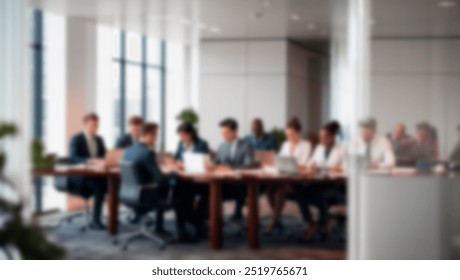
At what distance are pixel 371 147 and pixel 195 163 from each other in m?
2.87

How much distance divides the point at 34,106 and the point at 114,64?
318cm

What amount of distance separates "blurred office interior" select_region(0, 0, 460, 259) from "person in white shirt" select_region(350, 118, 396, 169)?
66 millimetres

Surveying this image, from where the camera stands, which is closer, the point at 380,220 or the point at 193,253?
the point at 380,220

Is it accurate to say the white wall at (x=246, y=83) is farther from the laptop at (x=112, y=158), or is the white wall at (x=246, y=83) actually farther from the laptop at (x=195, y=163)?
the laptop at (x=195, y=163)

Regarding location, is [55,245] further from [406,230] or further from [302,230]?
[302,230]

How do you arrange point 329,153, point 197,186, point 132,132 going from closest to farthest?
point 329,153
point 197,186
point 132,132

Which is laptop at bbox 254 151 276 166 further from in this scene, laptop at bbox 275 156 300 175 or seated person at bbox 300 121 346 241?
laptop at bbox 275 156 300 175

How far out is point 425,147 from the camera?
589 cm

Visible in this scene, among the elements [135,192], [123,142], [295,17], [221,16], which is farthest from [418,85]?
[221,16]

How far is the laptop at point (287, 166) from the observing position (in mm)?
7973

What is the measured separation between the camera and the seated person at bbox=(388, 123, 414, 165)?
582 cm

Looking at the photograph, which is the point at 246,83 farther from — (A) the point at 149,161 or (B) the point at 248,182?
(A) the point at 149,161

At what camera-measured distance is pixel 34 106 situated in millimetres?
11109

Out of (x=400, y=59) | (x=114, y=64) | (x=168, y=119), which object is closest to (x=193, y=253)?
(x=400, y=59)
